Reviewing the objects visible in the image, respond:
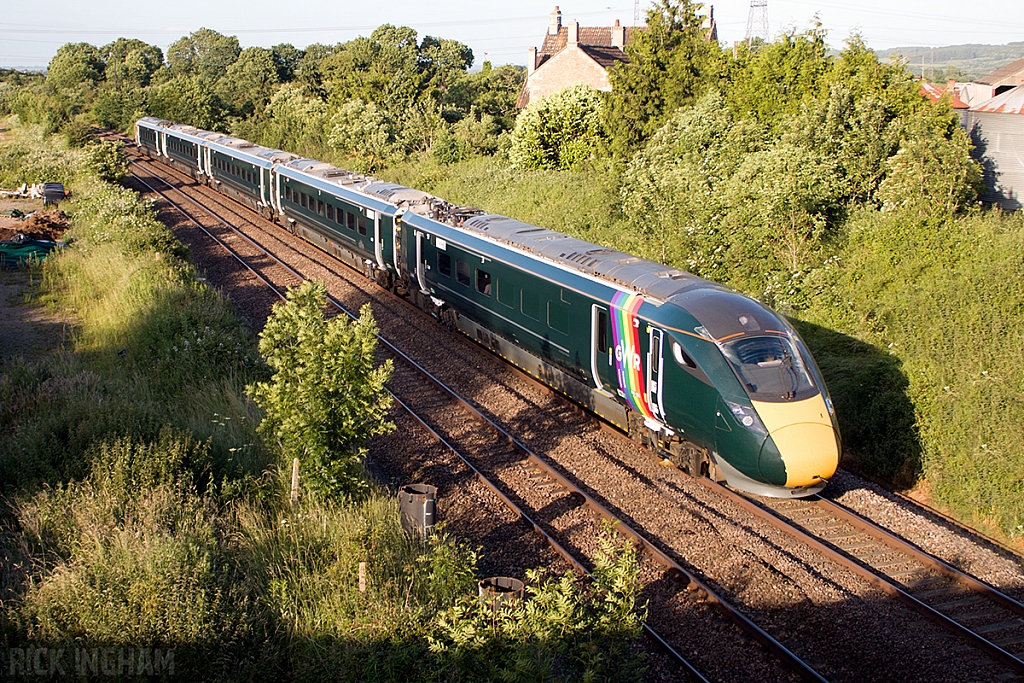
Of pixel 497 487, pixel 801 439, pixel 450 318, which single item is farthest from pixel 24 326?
pixel 801 439

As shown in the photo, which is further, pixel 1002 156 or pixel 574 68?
pixel 574 68

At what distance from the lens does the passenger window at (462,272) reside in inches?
628

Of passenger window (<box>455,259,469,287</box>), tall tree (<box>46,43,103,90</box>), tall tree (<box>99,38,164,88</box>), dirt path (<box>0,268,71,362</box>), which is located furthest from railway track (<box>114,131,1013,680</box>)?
tall tree (<box>46,43,103,90</box>)

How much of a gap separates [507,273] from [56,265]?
596 inches

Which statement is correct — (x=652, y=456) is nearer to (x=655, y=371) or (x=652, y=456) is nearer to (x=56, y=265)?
(x=655, y=371)

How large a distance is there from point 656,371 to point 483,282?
539 cm

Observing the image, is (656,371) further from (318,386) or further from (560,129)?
(560,129)

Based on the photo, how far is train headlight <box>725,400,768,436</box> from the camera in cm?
959

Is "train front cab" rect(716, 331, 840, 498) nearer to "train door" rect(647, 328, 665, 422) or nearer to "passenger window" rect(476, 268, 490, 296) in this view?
"train door" rect(647, 328, 665, 422)

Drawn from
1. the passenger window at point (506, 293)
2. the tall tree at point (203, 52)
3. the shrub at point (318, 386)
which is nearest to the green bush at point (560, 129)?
the passenger window at point (506, 293)

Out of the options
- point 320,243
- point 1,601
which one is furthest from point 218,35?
point 1,601

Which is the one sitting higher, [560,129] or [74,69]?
[74,69]

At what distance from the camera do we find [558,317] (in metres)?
13.0

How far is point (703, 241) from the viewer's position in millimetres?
18797
